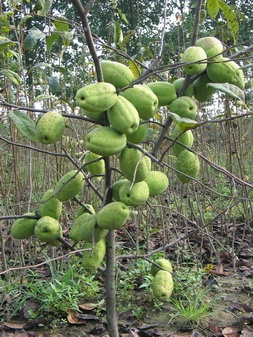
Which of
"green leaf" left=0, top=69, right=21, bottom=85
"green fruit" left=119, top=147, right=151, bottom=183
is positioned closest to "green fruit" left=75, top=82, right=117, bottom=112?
"green fruit" left=119, top=147, right=151, bottom=183

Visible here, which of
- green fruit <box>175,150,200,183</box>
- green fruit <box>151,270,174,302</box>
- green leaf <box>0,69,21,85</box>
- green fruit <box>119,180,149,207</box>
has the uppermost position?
green leaf <box>0,69,21,85</box>

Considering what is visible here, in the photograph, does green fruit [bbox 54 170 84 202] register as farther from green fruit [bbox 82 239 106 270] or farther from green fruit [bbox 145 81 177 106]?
green fruit [bbox 145 81 177 106]

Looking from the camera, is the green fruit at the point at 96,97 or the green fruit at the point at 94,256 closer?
the green fruit at the point at 96,97

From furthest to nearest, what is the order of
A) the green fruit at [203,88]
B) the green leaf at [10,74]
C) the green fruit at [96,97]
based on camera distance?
the green leaf at [10,74]
the green fruit at [203,88]
the green fruit at [96,97]

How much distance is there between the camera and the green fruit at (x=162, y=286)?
1.08 metres

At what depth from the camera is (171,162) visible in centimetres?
326

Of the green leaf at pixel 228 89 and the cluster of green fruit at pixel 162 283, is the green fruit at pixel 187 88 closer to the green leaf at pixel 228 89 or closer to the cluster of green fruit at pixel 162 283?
the green leaf at pixel 228 89

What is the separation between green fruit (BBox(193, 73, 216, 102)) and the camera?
1.00m

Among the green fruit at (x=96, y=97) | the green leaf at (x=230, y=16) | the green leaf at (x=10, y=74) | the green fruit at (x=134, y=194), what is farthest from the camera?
the green leaf at (x=10, y=74)

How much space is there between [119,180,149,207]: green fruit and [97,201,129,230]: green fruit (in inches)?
0.7

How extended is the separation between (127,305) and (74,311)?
248 mm

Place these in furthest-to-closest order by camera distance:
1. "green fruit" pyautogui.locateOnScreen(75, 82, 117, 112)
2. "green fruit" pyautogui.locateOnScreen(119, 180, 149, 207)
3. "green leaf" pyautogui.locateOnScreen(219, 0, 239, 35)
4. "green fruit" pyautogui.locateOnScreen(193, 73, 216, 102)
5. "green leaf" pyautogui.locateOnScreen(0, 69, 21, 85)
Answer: "green leaf" pyautogui.locateOnScreen(0, 69, 21, 85), "green leaf" pyautogui.locateOnScreen(219, 0, 239, 35), "green fruit" pyautogui.locateOnScreen(193, 73, 216, 102), "green fruit" pyautogui.locateOnScreen(119, 180, 149, 207), "green fruit" pyautogui.locateOnScreen(75, 82, 117, 112)

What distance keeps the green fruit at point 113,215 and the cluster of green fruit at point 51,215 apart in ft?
0.38

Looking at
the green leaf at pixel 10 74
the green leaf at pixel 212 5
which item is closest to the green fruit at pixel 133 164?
the green leaf at pixel 212 5
